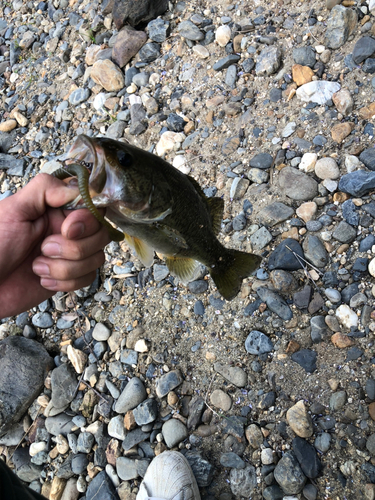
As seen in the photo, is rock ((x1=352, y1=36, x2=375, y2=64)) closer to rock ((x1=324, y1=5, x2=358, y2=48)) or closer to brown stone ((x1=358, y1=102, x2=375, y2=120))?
rock ((x1=324, y1=5, x2=358, y2=48))

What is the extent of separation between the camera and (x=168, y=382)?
12.0ft

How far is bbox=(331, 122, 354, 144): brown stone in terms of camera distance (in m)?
3.93

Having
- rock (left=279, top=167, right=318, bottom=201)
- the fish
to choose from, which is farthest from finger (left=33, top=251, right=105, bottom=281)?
rock (left=279, top=167, right=318, bottom=201)

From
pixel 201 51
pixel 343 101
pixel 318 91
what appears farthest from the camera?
pixel 201 51

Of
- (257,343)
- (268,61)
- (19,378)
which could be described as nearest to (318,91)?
(268,61)

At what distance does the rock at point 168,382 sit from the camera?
144 inches

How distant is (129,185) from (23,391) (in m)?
2.79

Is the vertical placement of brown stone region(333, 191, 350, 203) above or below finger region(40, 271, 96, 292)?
above

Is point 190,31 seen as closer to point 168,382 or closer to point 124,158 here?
point 124,158

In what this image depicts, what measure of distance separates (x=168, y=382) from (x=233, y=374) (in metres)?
0.57

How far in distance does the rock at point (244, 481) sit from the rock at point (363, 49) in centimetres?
371

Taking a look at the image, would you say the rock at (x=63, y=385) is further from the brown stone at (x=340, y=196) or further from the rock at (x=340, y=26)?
the rock at (x=340, y=26)

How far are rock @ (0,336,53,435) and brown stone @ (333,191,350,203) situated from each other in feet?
10.1

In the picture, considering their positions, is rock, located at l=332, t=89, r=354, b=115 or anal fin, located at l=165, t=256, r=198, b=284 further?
rock, located at l=332, t=89, r=354, b=115
